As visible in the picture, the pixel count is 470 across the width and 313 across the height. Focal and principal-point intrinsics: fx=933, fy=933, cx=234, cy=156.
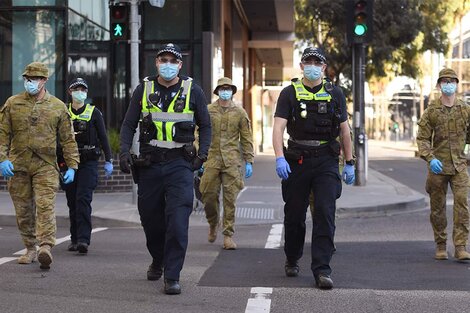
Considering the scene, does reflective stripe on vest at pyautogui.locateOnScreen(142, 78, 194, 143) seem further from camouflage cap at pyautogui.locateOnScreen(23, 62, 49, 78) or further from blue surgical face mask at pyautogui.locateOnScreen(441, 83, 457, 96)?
blue surgical face mask at pyautogui.locateOnScreen(441, 83, 457, 96)

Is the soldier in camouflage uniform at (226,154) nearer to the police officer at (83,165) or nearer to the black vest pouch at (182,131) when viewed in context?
the police officer at (83,165)

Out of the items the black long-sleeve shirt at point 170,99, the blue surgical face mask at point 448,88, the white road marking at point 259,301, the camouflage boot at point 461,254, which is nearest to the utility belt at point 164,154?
the black long-sleeve shirt at point 170,99

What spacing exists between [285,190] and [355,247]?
2976 millimetres

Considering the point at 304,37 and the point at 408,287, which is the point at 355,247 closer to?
the point at 408,287

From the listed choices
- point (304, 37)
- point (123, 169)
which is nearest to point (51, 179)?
point (123, 169)

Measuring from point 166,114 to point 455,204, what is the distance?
356 centimetres

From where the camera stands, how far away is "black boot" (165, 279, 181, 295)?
738 centimetres

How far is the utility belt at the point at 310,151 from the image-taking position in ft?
26.2

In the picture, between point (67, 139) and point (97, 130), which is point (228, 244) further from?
point (67, 139)

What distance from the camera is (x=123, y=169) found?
7656 mm

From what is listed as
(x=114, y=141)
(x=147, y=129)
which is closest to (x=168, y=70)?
(x=147, y=129)

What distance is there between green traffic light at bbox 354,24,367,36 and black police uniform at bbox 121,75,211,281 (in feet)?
38.7

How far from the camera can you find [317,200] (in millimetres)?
7957

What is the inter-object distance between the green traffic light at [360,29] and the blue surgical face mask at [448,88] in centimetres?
975
